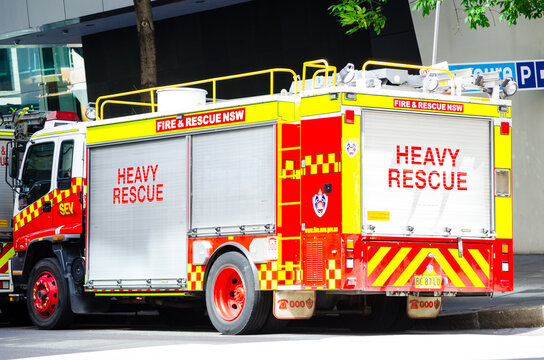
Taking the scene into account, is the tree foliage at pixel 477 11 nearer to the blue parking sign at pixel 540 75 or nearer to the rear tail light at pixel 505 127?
the rear tail light at pixel 505 127

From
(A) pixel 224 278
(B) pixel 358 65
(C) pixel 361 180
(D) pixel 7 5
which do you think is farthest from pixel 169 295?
(D) pixel 7 5

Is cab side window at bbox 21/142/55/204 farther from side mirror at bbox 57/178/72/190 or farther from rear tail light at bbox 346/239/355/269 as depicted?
rear tail light at bbox 346/239/355/269

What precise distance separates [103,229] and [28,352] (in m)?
3.90

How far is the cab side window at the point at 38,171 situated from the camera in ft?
53.3

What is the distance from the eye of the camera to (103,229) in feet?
50.6

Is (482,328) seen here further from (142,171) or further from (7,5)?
(7,5)

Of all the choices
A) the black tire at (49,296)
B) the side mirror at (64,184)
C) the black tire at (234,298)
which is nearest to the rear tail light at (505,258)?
the black tire at (234,298)

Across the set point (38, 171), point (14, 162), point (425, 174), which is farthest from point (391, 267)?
point (14, 162)

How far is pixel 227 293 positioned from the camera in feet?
44.4

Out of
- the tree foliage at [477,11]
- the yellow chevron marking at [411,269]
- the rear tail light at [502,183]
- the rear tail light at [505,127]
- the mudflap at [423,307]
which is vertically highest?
the tree foliage at [477,11]

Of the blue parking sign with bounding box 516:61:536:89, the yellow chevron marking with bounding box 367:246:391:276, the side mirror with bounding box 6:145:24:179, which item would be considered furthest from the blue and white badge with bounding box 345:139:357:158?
the blue parking sign with bounding box 516:61:536:89

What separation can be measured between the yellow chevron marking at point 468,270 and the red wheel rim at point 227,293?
2.67 metres

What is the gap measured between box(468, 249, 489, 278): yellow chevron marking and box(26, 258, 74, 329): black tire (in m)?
6.00

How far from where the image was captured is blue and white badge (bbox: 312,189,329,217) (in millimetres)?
12523
